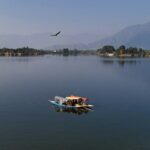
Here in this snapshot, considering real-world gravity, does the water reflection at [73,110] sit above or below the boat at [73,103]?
below

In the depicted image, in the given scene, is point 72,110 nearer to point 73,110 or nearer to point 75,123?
point 73,110

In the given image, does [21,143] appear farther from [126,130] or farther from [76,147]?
[126,130]

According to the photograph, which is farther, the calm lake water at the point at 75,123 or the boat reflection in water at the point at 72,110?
the boat reflection in water at the point at 72,110

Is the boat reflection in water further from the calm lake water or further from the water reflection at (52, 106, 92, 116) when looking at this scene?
the calm lake water

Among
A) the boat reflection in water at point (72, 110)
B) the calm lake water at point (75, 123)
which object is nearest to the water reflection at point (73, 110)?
the boat reflection in water at point (72, 110)

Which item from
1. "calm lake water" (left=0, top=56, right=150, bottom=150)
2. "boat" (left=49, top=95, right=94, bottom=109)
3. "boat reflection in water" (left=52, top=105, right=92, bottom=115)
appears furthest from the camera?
"boat" (left=49, top=95, right=94, bottom=109)

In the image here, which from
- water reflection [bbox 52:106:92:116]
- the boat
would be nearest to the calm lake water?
water reflection [bbox 52:106:92:116]

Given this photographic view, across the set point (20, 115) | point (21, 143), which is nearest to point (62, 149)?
point (21, 143)

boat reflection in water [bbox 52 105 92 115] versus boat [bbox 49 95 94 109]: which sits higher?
boat [bbox 49 95 94 109]

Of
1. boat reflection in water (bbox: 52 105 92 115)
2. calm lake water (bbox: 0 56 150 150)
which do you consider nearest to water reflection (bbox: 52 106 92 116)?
boat reflection in water (bbox: 52 105 92 115)

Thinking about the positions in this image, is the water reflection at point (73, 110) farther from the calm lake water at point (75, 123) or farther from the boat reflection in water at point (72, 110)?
the calm lake water at point (75, 123)

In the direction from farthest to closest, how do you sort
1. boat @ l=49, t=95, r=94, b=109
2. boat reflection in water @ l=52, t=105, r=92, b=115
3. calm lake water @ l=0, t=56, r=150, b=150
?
boat @ l=49, t=95, r=94, b=109, boat reflection in water @ l=52, t=105, r=92, b=115, calm lake water @ l=0, t=56, r=150, b=150

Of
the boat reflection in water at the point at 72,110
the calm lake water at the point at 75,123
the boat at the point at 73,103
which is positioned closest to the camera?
the calm lake water at the point at 75,123

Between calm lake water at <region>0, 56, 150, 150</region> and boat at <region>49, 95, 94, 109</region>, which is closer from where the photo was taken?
calm lake water at <region>0, 56, 150, 150</region>
